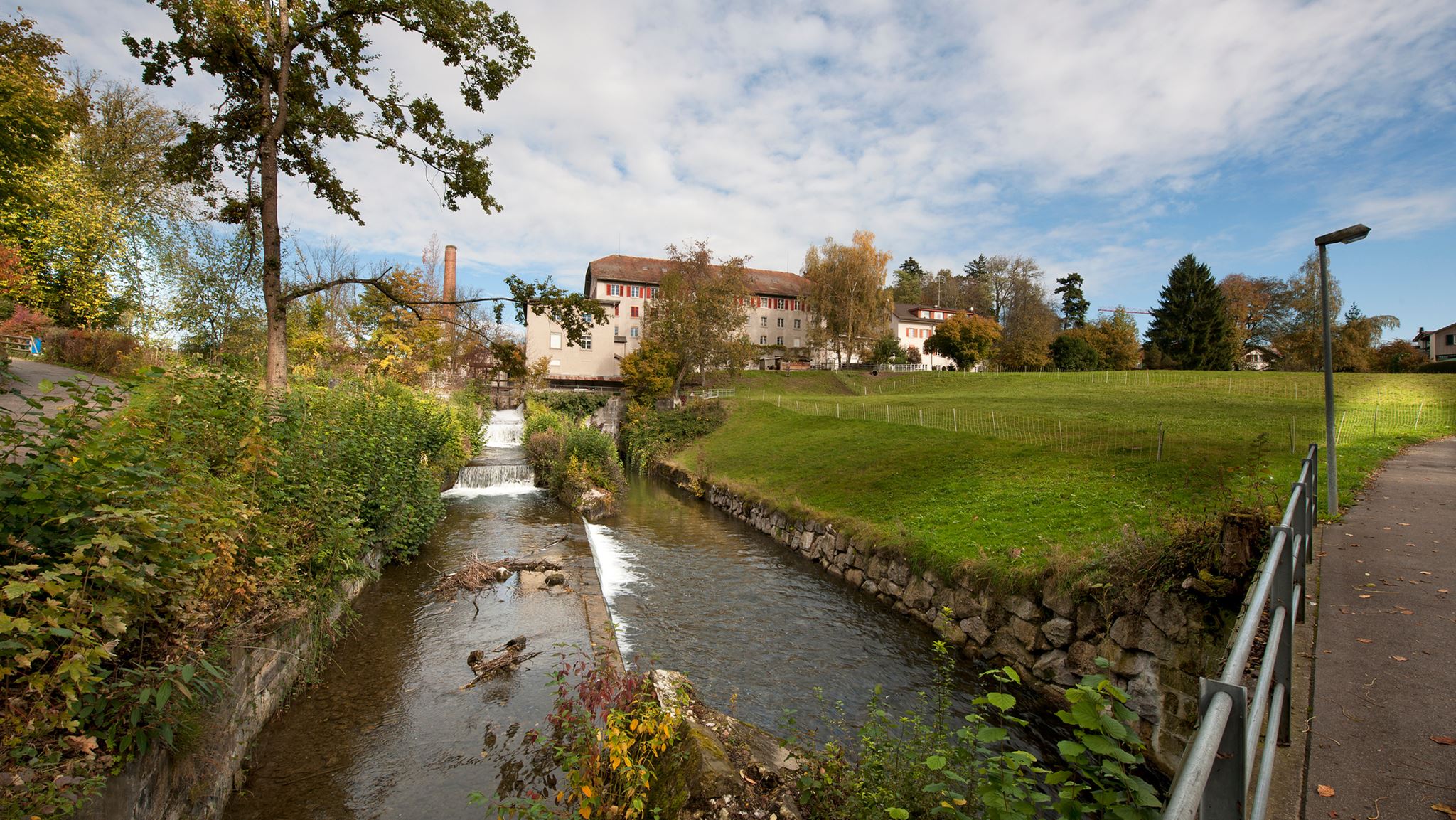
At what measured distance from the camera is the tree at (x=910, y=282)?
10044 cm

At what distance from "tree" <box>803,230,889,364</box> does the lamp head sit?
53011 mm

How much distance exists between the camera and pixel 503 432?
34.8m

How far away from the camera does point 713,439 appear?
36469 mm

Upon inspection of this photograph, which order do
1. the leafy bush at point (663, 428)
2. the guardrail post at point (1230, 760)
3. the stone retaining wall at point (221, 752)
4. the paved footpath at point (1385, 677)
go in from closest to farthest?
1. the guardrail post at point (1230, 760)
2. the paved footpath at point (1385, 677)
3. the stone retaining wall at point (221, 752)
4. the leafy bush at point (663, 428)

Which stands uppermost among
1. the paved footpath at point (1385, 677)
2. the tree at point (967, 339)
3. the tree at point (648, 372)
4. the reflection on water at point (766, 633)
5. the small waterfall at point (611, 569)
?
the tree at point (967, 339)

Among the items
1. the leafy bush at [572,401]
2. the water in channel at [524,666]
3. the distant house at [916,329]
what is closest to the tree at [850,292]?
the distant house at [916,329]

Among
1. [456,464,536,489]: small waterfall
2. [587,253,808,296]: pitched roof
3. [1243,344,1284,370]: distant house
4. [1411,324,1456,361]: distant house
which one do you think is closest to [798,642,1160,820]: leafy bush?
[456,464,536,489]: small waterfall

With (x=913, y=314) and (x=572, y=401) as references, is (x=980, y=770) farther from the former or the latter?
(x=913, y=314)

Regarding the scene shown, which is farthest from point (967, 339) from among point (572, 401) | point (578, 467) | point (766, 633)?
point (766, 633)

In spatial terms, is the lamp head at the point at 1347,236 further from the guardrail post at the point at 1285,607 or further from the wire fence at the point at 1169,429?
the guardrail post at the point at 1285,607

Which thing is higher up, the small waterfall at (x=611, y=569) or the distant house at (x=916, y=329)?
the distant house at (x=916, y=329)

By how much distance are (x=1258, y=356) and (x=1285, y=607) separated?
85.2m

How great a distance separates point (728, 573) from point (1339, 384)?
3828 centimetres

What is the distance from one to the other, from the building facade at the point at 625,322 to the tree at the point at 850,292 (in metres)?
5.18
